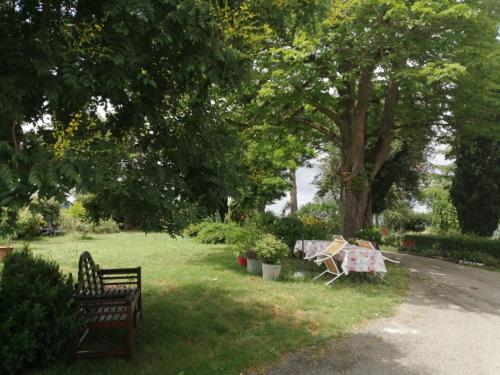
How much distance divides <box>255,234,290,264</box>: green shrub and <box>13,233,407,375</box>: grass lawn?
1.92 ft

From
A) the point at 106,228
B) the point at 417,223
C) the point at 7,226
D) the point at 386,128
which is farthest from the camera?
the point at 417,223

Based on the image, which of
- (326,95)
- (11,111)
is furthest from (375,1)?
(11,111)

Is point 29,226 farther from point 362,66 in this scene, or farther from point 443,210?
point 443,210

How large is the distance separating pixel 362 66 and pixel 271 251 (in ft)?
19.6

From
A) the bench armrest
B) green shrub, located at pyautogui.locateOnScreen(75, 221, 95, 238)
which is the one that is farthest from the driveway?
green shrub, located at pyautogui.locateOnScreen(75, 221, 95, 238)

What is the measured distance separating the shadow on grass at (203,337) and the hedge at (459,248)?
477 inches

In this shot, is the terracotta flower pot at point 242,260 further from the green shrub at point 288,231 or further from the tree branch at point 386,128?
the tree branch at point 386,128

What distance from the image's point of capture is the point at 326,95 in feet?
41.4

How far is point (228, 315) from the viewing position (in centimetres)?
677

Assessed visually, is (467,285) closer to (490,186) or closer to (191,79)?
(490,186)

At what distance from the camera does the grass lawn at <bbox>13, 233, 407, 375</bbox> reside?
15.7 feet

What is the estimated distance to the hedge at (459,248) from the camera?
15.3 metres

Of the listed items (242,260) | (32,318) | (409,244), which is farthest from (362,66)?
(409,244)

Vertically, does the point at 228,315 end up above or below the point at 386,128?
below
